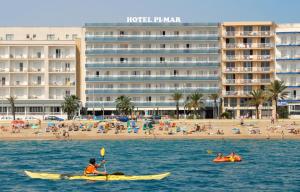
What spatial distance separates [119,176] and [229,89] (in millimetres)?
82208

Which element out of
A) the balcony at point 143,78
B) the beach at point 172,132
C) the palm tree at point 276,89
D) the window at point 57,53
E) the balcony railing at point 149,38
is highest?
the balcony railing at point 149,38

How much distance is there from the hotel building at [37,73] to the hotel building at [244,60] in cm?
3047

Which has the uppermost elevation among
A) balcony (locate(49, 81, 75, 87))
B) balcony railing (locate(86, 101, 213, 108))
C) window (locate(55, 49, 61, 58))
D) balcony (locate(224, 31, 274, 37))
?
balcony (locate(224, 31, 274, 37))

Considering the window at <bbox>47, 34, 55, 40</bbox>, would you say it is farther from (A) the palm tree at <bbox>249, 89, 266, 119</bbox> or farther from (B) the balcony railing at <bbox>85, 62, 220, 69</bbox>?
(A) the palm tree at <bbox>249, 89, 266, 119</bbox>

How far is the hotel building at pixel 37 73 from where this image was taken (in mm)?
123375

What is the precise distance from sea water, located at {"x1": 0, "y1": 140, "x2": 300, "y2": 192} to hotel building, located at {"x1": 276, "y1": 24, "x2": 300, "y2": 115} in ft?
141

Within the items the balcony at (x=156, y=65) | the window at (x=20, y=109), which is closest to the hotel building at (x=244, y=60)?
the balcony at (x=156, y=65)

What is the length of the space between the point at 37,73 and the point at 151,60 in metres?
22.8

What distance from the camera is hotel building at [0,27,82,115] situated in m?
123

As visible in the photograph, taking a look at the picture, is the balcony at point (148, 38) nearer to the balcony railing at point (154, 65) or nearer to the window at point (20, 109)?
the balcony railing at point (154, 65)

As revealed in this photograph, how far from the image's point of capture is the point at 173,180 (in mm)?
47438

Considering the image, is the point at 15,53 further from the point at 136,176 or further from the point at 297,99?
the point at 136,176

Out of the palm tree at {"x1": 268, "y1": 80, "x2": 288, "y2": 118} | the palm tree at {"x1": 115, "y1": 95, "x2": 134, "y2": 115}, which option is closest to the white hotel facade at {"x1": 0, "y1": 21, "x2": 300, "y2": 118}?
the palm tree at {"x1": 115, "y1": 95, "x2": 134, "y2": 115}

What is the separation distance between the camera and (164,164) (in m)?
57.5
